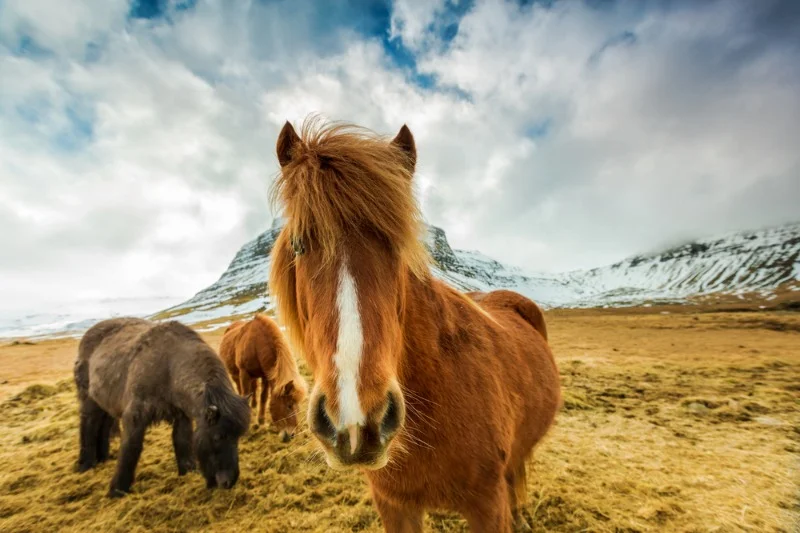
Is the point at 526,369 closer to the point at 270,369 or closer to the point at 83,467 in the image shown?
the point at 270,369

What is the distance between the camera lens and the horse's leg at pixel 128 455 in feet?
14.8

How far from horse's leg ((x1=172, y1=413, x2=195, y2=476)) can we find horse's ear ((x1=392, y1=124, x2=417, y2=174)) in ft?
17.8

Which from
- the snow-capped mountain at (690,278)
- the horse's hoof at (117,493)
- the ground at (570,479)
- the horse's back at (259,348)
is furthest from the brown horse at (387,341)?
the snow-capped mountain at (690,278)

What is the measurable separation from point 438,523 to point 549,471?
1891mm

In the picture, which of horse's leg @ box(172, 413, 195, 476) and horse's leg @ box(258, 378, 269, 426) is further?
horse's leg @ box(258, 378, 269, 426)

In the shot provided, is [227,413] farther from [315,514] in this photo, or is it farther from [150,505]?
[315,514]

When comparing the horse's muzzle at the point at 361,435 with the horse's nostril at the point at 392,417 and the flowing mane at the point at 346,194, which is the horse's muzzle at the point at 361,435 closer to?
the horse's nostril at the point at 392,417

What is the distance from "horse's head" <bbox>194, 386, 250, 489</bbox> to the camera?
454 centimetres

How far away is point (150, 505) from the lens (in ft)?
13.9

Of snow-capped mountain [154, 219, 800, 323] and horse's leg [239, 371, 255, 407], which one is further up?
snow-capped mountain [154, 219, 800, 323]

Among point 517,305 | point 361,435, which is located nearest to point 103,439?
point 361,435

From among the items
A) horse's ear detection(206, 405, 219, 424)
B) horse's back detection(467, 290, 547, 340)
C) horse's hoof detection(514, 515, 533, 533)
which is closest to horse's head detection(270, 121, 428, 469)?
horse's back detection(467, 290, 547, 340)

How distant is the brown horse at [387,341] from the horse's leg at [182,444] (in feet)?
13.9

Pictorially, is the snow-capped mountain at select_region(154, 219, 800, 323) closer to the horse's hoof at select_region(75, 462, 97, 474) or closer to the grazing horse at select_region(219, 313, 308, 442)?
the grazing horse at select_region(219, 313, 308, 442)
